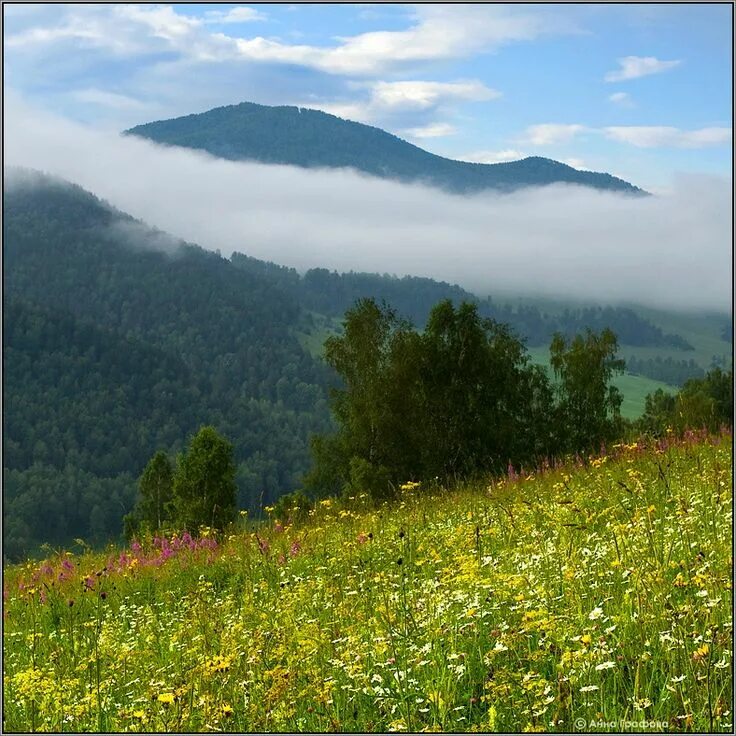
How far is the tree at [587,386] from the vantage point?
66.2 metres

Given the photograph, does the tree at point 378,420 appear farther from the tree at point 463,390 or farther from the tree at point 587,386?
the tree at point 587,386

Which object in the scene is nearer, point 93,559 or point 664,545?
point 664,545

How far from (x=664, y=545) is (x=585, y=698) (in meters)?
2.24

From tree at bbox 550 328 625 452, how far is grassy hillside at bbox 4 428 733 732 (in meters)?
57.3

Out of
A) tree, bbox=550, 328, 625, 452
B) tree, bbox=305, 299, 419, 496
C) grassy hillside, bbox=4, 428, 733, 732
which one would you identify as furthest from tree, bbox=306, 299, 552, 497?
grassy hillside, bbox=4, 428, 733, 732

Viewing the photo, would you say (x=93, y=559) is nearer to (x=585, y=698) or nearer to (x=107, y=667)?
(x=107, y=667)

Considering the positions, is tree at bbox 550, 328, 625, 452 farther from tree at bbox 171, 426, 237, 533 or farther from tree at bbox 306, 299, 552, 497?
tree at bbox 171, 426, 237, 533

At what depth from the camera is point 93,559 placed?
1370cm

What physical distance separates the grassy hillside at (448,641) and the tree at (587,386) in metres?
57.3

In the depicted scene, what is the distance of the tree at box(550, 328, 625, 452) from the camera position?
217 ft

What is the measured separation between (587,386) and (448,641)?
6574cm

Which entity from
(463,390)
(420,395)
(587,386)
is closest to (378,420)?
(420,395)

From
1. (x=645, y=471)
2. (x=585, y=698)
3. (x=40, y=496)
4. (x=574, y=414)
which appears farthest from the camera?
(x=40, y=496)

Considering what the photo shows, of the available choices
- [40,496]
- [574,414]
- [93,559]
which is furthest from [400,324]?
[40,496]
